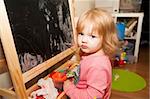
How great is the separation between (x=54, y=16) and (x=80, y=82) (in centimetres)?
42

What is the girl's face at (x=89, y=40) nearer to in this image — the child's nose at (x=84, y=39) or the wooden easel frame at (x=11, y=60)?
the child's nose at (x=84, y=39)

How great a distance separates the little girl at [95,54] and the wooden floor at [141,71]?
93 centimetres

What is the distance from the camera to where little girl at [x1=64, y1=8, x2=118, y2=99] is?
3.19 feet

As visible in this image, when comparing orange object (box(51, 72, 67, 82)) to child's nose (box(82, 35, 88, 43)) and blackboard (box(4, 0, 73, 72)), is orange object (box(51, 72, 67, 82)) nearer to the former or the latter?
blackboard (box(4, 0, 73, 72))

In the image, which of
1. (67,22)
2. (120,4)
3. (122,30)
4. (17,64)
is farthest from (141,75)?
(17,64)

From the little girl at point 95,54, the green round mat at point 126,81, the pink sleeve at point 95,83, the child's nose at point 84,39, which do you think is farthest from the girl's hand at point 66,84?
the green round mat at point 126,81

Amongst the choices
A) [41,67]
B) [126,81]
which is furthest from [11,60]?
[126,81]

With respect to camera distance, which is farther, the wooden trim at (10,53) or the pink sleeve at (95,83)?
the pink sleeve at (95,83)

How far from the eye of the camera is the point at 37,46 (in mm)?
1058

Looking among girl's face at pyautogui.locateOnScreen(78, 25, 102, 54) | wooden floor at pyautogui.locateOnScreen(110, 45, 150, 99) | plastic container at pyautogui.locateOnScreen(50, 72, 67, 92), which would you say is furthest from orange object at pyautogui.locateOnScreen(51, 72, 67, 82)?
wooden floor at pyautogui.locateOnScreen(110, 45, 150, 99)

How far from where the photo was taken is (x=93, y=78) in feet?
3.17

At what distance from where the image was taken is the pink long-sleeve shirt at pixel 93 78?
968 mm

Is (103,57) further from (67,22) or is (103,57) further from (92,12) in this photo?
(67,22)

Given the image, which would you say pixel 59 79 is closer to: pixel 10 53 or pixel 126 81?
pixel 10 53
